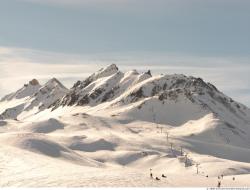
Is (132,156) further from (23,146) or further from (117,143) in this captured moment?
(23,146)

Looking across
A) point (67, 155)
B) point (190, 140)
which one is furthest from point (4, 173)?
point (190, 140)

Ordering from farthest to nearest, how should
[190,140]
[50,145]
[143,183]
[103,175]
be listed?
[190,140]
[50,145]
[103,175]
[143,183]

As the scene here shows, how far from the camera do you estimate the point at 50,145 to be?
88500mm

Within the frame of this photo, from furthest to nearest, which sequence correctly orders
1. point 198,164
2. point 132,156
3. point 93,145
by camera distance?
1. point 93,145
2. point 132,156
3. point 198,164

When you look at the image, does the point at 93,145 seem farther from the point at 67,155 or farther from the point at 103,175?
the point at 103,175

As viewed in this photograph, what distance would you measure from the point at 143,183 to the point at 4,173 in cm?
1212

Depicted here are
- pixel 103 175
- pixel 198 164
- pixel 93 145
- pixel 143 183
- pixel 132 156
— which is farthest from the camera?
pixel 93 145

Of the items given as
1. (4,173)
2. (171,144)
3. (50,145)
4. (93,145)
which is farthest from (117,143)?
(4,173)

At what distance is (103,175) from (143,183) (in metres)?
4.03

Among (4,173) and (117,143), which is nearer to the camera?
(4,173)

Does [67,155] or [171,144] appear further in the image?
[171,144]

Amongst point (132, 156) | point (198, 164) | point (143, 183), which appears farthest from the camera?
point (132, 156)

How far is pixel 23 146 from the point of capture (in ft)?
277

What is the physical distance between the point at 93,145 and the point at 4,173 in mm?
112755
